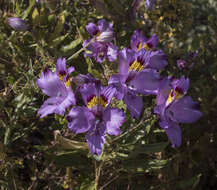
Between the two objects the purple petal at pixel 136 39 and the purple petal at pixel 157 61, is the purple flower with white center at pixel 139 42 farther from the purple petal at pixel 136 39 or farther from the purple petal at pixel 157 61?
the purple petal at pixel 157 61

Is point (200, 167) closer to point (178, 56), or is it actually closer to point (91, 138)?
point (178, 56)

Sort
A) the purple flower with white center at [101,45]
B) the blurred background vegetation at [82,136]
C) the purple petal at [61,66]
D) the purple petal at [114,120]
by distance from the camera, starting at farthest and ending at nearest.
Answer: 1. the blurred background vegetation at [82,136]
2. the purple flower with white center at [101,45]
3. the purple petal at [61,66]
4. the purple petal at [114,120]

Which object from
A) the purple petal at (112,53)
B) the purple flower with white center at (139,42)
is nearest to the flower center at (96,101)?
the purple petal at (112,53)

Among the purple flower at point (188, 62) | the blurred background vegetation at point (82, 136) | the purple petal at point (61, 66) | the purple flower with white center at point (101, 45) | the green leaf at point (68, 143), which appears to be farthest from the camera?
the purple flower at point (188, 62)

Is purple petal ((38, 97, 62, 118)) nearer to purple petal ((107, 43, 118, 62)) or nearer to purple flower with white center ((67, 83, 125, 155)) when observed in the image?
purple flower with white center ((67, 83, 125, 155))

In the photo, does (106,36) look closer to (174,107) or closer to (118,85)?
(118,85)

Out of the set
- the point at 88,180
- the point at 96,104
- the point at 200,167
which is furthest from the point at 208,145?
the point at 96,104

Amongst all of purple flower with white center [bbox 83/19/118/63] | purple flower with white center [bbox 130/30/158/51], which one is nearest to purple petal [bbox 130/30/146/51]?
purple flower with white center [bbox 130/30/158/51]

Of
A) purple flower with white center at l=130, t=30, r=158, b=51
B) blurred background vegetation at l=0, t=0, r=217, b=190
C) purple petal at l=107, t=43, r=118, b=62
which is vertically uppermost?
purple flower with white center at l=130, t=30, r=158, b=51
